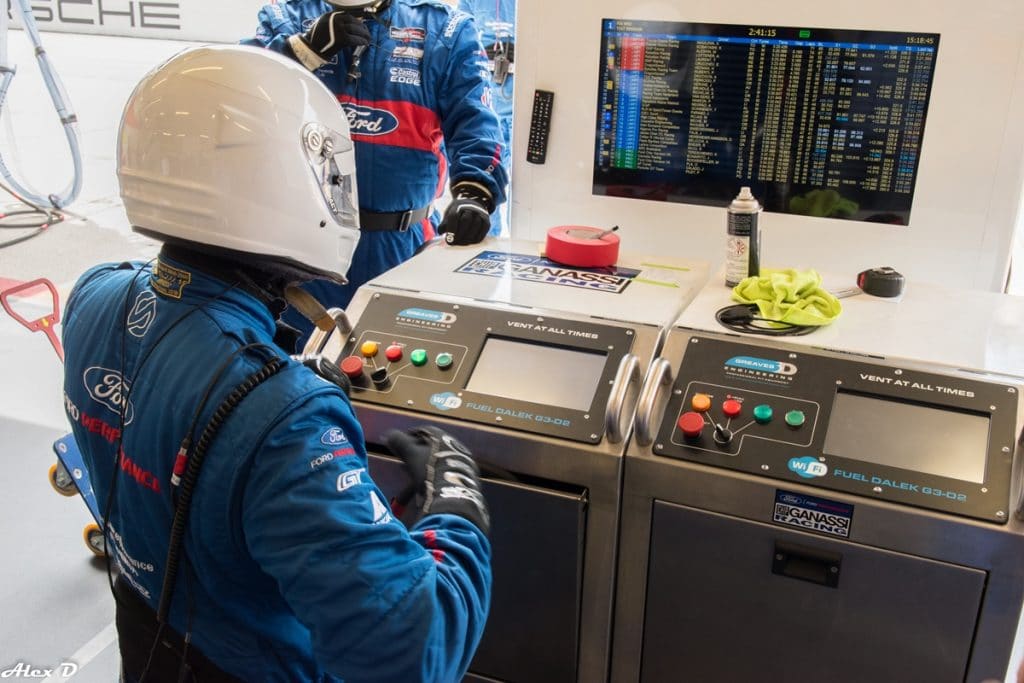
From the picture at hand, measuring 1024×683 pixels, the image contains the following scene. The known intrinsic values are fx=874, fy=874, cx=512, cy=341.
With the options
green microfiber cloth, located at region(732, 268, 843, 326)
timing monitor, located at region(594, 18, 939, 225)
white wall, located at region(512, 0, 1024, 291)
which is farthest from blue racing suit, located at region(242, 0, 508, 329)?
green microfiber cloth, located at region(732, 268, 843, 326)

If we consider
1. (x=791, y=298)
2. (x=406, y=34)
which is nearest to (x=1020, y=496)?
(x=791, y=298)

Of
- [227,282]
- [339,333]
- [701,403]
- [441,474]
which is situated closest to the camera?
[227,282]

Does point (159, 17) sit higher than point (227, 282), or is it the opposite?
point (159, 17)

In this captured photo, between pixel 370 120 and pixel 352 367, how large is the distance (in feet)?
3.22

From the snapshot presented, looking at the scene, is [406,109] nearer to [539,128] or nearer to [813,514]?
[539,128]

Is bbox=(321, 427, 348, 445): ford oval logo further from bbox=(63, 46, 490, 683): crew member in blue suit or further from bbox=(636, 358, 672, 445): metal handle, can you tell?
bbox=(636, 358, 672, 445): metal handle

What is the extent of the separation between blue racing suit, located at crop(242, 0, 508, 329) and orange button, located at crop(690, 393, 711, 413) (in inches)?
42.7

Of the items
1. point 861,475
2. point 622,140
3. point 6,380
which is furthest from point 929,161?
point 6,380

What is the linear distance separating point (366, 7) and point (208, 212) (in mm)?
1488

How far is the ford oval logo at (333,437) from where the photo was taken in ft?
3.30

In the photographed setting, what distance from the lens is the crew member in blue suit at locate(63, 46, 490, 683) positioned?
3.18 ft

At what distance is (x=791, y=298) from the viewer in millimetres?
1684

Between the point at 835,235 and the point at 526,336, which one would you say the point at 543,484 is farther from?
the point at 835,235

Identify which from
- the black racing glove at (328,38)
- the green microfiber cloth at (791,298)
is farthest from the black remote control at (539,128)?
the green microfiber cloth at (791,298)
